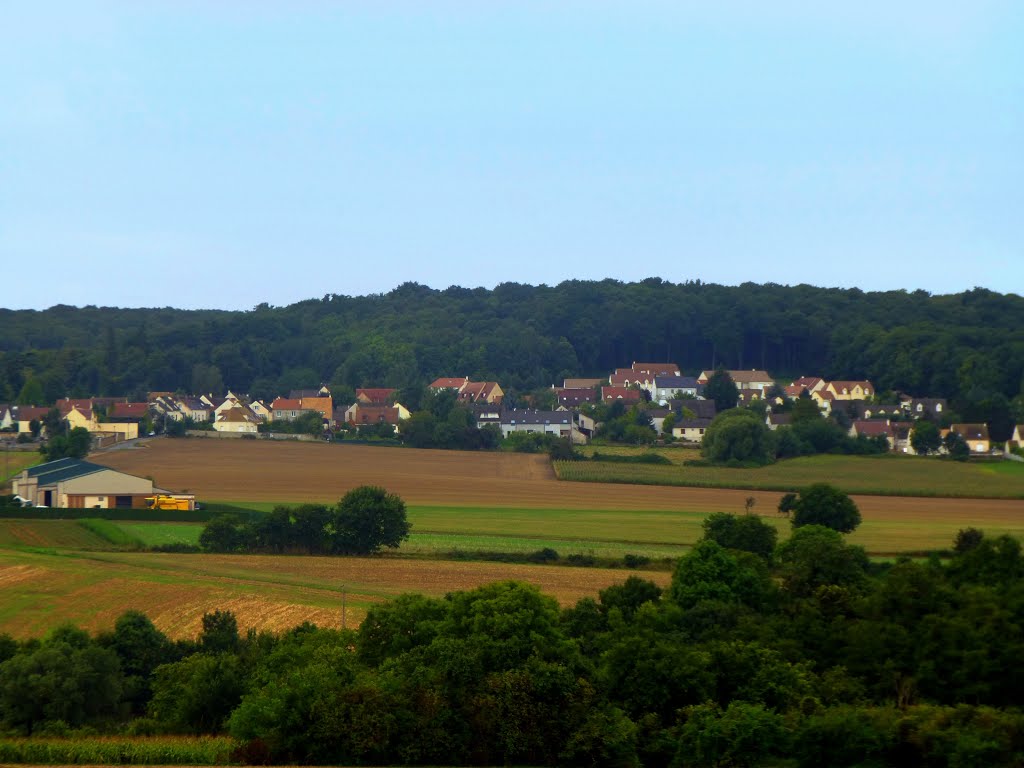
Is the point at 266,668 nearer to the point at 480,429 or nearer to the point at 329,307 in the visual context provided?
the point at 480,429

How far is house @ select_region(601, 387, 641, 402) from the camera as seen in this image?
11157 centimetres

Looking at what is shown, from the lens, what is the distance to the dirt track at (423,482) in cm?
5738

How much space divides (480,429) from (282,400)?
31.4 metres

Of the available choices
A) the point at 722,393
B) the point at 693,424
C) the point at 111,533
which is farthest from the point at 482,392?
the point at 111,533

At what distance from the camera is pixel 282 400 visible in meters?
117

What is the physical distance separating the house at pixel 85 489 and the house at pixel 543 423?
144 feet

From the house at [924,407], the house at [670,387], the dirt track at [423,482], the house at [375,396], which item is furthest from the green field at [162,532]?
the house at [670,387]

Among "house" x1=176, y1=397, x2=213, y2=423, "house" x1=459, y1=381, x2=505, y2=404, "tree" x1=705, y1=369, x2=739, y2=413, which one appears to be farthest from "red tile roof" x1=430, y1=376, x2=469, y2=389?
"tree" x1=705, y1=369, x2=739, y2=413

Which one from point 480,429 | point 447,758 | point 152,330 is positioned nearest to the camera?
point 447,758

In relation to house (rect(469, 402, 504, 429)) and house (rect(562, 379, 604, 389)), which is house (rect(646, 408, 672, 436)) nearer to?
house (rect(469, 402, 504, 429))

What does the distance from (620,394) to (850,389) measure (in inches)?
773

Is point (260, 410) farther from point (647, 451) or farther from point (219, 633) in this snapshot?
point (219, 633)

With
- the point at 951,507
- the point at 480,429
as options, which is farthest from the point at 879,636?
the point at 480,429

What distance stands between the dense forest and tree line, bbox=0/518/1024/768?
8937 centimetres
